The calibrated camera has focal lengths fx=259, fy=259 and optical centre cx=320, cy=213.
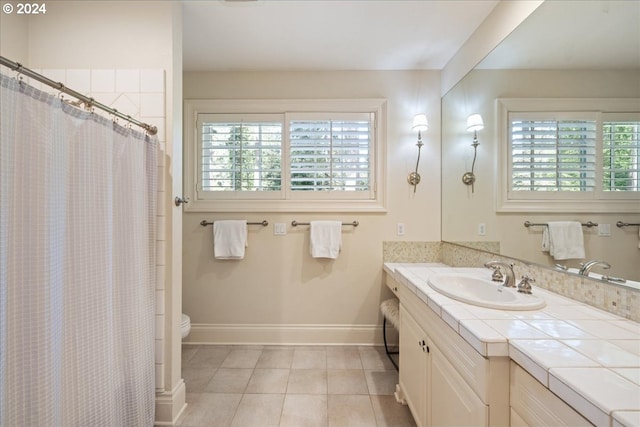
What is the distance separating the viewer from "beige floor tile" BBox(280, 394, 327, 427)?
147cm

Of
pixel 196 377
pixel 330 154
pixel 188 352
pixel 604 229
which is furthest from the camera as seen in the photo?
pixel 330 154

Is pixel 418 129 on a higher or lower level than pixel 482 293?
higher

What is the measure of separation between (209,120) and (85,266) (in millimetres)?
1714

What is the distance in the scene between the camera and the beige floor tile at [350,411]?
1473 millimetres

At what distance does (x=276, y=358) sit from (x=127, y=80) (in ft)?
7.16

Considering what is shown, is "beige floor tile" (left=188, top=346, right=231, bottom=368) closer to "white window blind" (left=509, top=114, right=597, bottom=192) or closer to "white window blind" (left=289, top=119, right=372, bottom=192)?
"white window blind" (left=289, top=119, right=372, bottom=192)

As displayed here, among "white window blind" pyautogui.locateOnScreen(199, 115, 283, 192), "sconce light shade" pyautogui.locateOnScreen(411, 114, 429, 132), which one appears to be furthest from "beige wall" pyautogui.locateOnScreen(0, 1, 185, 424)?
"sconce light shade" pyautogui.locateOnScreen(411, 114, 429, 132)

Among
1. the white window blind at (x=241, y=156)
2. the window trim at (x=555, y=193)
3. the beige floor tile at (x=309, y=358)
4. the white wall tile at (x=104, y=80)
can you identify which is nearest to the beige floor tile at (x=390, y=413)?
the beige floor tile at (x=309, y=358)

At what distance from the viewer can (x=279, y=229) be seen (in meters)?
2.32

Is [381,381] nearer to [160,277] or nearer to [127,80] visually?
[160,277]

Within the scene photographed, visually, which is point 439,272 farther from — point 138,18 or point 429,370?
point 138,18

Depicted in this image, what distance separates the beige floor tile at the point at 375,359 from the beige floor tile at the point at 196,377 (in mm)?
1159

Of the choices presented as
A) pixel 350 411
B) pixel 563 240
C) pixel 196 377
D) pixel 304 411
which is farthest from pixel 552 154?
pixel 196 377

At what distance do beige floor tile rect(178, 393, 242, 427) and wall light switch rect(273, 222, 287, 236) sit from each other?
120cm
